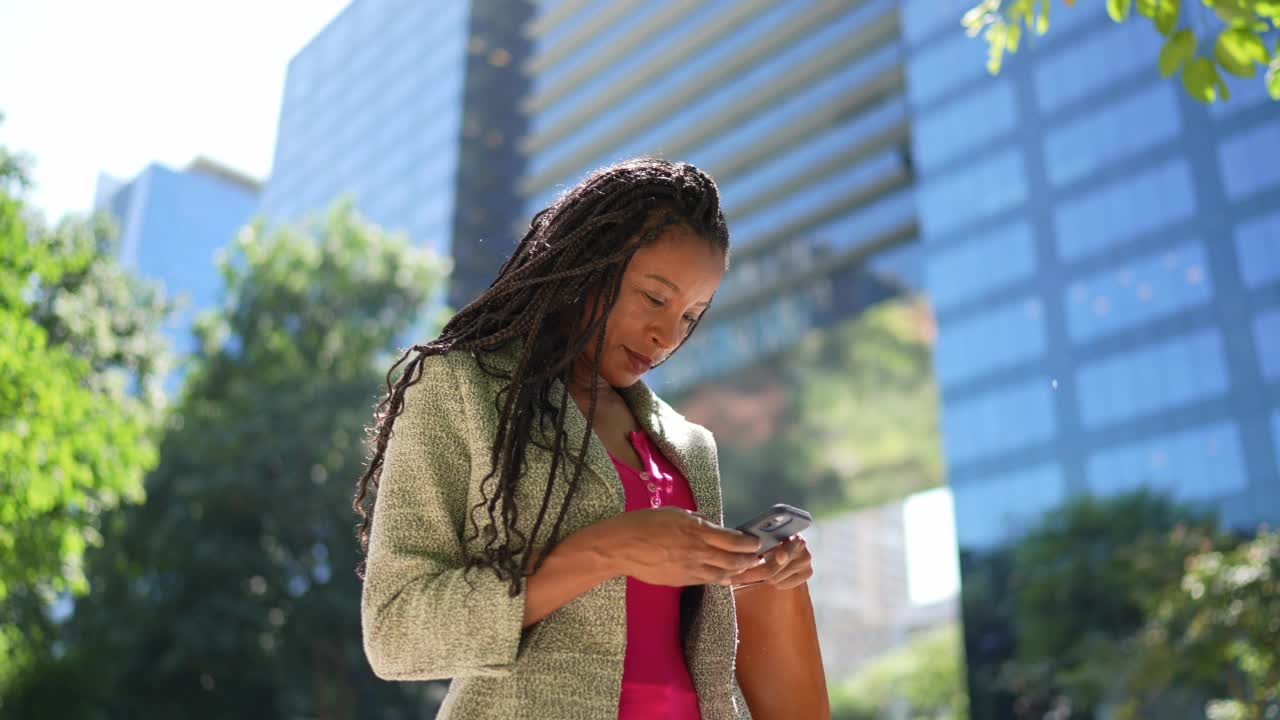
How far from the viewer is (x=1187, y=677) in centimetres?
1670

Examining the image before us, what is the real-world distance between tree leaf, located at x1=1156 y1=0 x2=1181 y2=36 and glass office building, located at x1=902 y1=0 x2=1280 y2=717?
25.8 meters

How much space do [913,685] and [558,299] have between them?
5966 cm

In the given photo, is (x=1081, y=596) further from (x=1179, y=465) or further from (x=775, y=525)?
(x=775, y=525)

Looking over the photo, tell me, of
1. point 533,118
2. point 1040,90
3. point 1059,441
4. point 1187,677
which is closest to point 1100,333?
point 1059,441

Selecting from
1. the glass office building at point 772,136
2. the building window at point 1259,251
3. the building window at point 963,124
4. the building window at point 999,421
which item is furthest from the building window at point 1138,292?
the glass office building at point 772,136

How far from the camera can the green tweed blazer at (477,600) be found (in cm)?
171

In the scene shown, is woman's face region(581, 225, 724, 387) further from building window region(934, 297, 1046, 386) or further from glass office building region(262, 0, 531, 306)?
glass office building region(262, 0, 531, 306)

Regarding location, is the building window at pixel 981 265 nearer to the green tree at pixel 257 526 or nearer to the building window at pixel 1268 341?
the building window at pixel 1268 341

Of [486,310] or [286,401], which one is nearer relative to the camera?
[486,310]

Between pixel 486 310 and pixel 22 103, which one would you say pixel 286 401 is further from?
pixel 486 310

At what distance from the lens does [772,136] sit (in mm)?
49750

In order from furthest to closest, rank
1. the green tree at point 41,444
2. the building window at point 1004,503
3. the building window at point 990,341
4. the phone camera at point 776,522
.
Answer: the building window at point 990,341 → the building window at point 1004,503 → the green tree at point 41,444 → the phone camera at point 776,522

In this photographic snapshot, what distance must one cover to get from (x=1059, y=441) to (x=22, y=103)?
1048 inches

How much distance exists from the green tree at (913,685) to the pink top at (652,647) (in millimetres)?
53990
